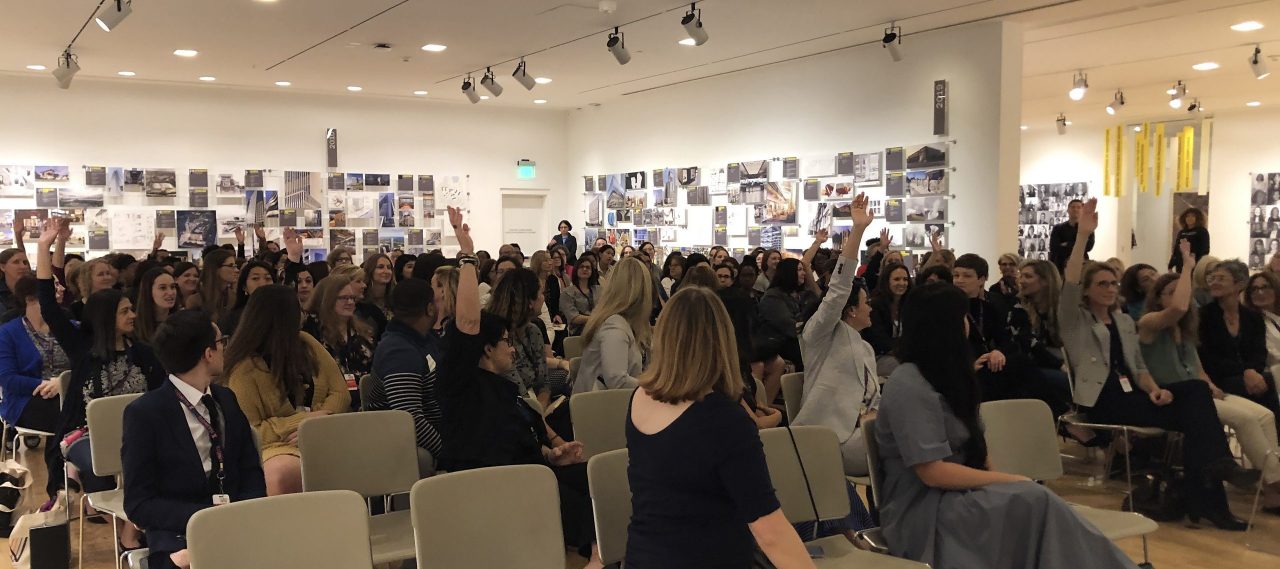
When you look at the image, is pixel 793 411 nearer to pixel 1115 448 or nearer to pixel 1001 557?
pixel 1001 557

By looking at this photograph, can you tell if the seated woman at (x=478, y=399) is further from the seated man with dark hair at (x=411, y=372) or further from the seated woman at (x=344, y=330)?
the seated woman at (x=344, y=330)

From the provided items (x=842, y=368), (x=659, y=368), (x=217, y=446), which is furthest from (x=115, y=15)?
(x=659, y=368)

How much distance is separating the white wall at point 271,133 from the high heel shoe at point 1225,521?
12787mm

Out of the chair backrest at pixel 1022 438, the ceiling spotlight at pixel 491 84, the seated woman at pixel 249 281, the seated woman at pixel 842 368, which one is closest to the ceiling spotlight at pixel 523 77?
the ceiling spotlight at pixel 491 84

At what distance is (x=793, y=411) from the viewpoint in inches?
199

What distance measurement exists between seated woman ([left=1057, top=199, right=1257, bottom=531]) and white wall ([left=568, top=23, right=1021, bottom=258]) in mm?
3845

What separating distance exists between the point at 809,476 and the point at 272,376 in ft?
7.72

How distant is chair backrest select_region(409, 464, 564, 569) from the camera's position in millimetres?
3008

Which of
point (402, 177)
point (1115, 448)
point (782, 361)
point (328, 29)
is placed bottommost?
point (1115, 448)

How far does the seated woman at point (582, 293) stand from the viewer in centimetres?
898

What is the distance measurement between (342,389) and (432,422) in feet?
1.59

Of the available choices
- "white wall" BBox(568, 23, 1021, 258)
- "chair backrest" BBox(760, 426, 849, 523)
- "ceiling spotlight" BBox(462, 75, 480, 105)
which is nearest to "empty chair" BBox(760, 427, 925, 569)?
"chair backrest" BBox(760, 426, 849, 523)

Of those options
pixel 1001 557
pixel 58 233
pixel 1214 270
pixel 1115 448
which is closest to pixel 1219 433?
pixel 1115 448

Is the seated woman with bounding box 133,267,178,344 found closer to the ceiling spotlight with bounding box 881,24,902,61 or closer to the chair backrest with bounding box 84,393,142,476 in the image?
the chair backrest with bounding box 84,393,142,476
